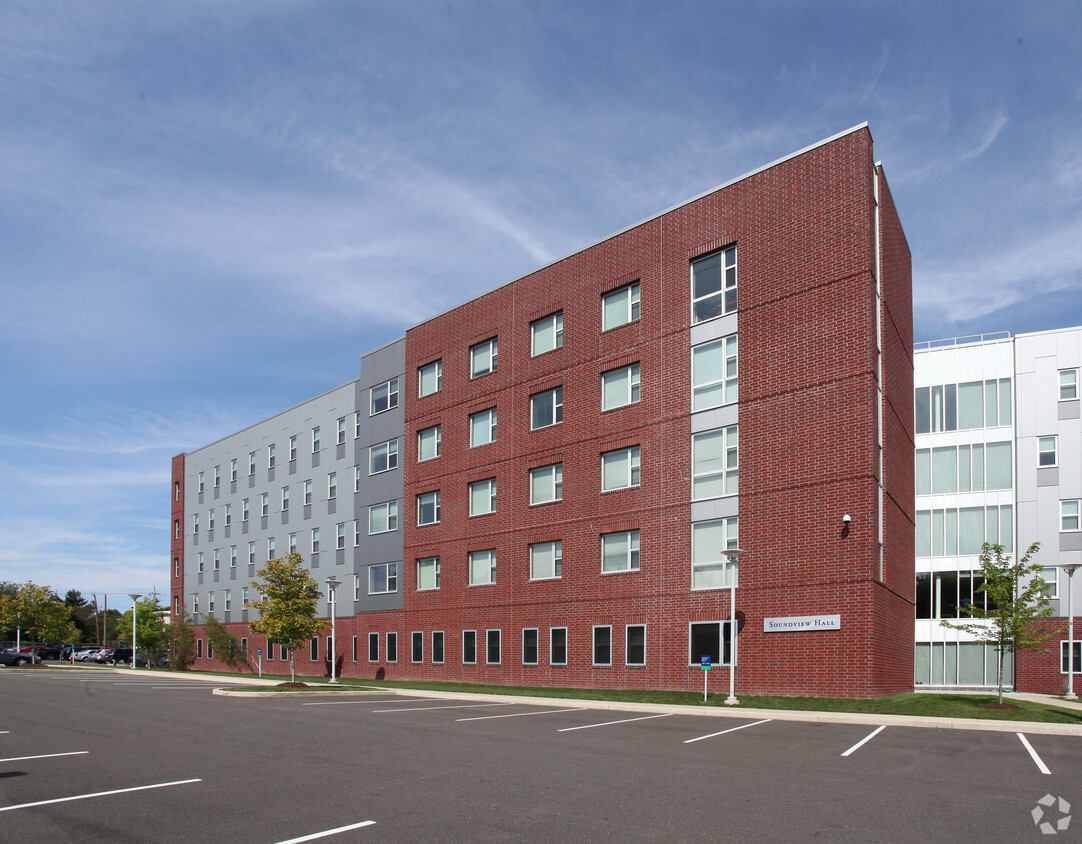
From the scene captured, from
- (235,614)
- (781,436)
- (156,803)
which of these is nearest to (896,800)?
(156,803)

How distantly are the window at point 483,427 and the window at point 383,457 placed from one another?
6636 millimetres

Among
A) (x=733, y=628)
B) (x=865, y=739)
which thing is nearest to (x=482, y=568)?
(x=733, y=628)

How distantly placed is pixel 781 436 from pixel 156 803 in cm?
2151

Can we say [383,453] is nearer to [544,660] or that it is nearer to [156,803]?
[544,660]

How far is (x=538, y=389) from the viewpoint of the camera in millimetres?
36312

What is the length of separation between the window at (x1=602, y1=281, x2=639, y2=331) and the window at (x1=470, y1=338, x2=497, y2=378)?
660cm

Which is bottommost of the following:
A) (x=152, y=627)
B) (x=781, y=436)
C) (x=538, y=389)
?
(x=152, y=627)

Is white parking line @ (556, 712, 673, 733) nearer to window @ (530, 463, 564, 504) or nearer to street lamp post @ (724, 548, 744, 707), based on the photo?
street lamp post @ (724, 548, 744, 707)

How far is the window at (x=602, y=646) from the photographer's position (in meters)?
32.1

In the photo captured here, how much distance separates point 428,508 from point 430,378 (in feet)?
19.9

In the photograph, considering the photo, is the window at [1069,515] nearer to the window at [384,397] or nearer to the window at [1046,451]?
the window at [1046,451]

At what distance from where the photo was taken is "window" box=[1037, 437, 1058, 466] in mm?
39469

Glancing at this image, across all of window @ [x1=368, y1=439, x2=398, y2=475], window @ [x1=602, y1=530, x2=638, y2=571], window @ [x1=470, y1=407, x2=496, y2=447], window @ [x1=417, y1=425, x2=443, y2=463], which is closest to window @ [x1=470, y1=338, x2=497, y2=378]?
window @ [x1=470, y1=407, x2=496, y2=447]

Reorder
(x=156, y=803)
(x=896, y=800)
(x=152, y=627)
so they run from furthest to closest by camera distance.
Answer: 1. (x=152, y=627)
2. (x=896, y=800)
3. (x=156, y=803)
